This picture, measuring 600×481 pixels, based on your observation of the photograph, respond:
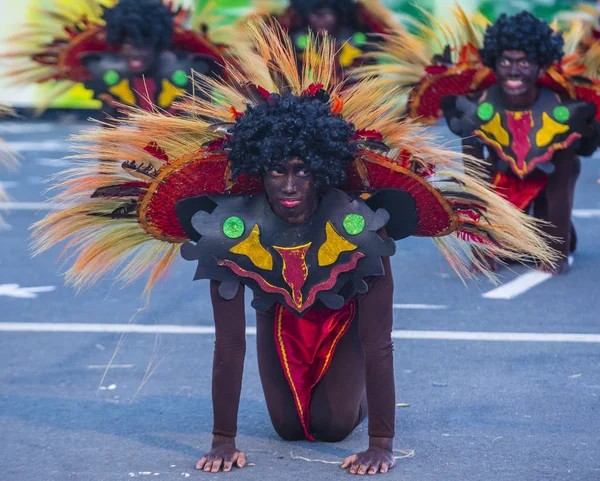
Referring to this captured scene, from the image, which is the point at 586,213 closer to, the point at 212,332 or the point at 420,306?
the point at 420,306

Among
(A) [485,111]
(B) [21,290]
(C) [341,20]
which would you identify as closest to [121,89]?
(C) [341,20]

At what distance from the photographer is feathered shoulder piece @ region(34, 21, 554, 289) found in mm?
4367

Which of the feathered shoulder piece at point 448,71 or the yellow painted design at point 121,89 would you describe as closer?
the feathered shoulder piece at point 448,71

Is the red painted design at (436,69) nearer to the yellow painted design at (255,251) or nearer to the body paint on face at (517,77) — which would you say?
the body paint on face at (517,77)

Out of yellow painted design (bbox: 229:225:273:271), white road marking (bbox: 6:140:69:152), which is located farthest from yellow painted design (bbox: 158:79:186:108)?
white road marking (bbox: 6:140:69:152)

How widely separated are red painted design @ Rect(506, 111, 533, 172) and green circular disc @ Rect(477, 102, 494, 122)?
0.10 m

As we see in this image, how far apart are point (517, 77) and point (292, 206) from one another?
3555mm

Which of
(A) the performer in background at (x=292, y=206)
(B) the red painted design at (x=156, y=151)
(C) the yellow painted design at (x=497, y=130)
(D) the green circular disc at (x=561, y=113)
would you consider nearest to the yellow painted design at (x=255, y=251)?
(A) the performer in background at (x=292, y=206)

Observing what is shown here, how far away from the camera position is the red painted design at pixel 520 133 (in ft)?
24.9

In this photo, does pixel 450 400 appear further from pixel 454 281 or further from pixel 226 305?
pixel 454 281

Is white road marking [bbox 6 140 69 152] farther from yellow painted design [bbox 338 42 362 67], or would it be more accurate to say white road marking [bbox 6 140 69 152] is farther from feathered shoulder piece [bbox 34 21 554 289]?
feathered shoulder piece [bbox 34 21 554 289]

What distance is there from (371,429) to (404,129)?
3.48ft

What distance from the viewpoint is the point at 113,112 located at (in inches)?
371

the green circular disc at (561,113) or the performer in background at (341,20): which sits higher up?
the performer in background at (341,20)
